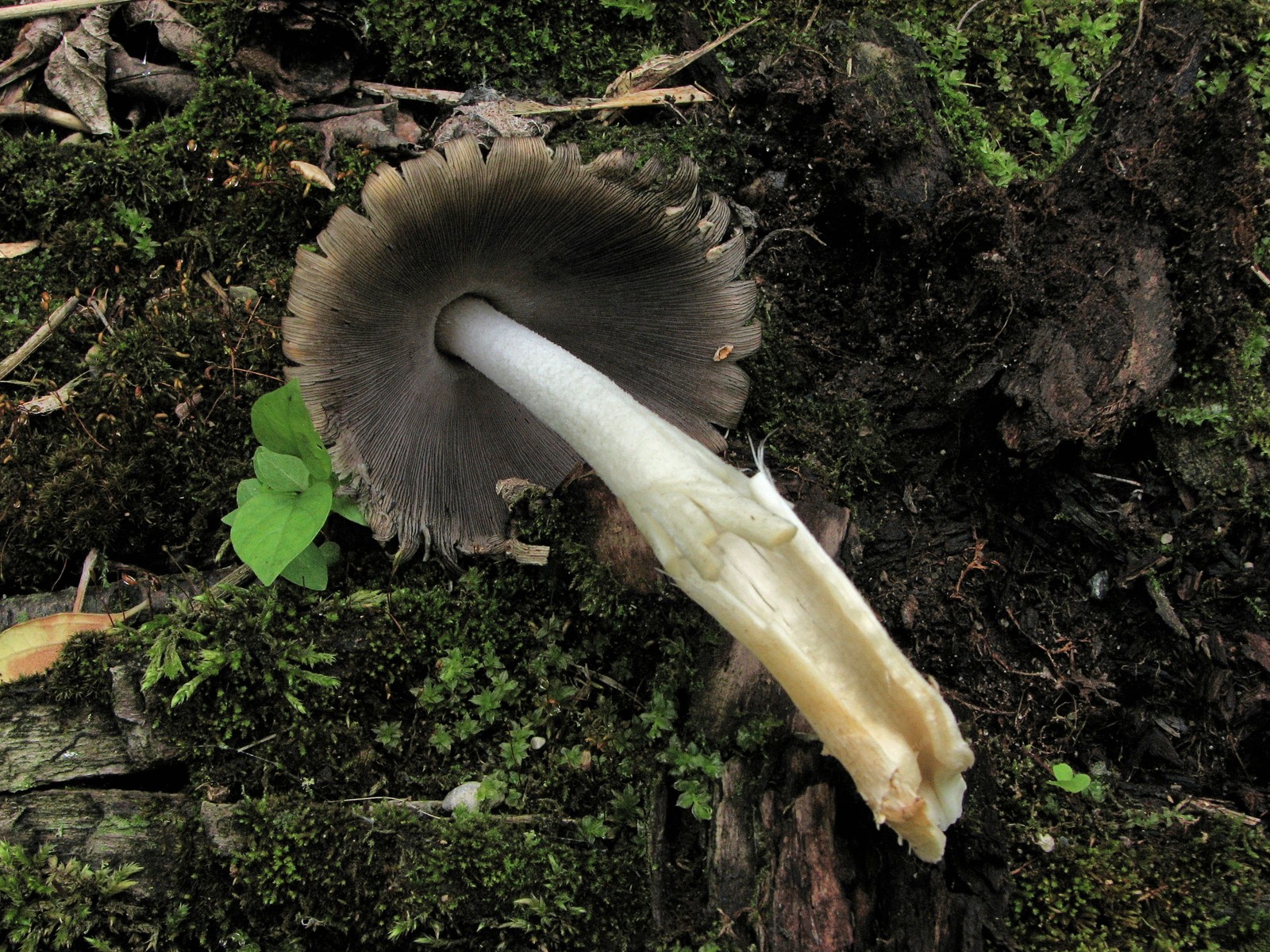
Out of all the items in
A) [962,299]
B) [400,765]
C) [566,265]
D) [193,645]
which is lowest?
[400,765]

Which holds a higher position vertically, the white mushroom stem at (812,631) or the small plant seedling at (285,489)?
the white mushroom stem at (812,631)

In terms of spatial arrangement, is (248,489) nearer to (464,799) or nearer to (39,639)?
(39,639)

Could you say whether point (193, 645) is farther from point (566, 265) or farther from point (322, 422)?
point (566, 265)

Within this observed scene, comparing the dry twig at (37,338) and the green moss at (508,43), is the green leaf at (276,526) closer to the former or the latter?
the dry twig at (37,338)

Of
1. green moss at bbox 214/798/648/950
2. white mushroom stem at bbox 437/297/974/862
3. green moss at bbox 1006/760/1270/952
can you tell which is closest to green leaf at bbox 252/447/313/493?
green moss at bbox 214/798/648/950

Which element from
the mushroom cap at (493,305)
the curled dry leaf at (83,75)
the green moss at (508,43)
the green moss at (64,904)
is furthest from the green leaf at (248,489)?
the green moss at (508,43)

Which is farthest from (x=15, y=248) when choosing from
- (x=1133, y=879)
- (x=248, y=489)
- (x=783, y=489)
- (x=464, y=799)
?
(x=1133, y=879)

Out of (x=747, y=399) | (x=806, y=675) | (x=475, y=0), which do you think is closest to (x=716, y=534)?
(x=806, y=675)
